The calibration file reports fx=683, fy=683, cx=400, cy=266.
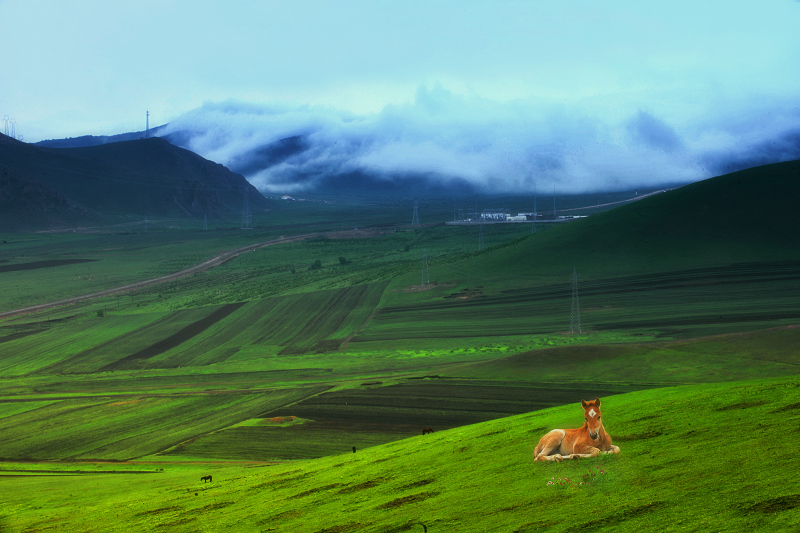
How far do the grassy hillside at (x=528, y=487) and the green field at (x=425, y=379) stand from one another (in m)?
0.08

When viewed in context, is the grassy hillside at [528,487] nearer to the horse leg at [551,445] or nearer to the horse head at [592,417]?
the horse leg at [551,445]

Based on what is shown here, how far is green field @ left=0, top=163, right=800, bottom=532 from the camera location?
15.3 metres

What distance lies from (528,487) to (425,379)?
152ft

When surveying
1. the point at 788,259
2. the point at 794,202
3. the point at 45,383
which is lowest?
the point at 45,383

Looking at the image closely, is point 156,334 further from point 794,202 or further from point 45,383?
point 794,202

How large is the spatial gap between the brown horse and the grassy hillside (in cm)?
26

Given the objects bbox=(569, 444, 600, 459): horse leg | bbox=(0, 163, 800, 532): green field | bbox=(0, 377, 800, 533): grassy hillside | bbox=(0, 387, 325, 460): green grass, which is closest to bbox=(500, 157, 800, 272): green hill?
bbox=(0, 163, 800, 532): green field

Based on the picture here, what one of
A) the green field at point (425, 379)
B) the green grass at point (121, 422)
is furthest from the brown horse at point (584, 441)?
the green grass at point (121, 422)

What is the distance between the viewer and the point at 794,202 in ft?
438

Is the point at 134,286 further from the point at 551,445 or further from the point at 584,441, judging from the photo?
the point at 584,441

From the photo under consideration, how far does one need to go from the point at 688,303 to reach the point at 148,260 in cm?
14422

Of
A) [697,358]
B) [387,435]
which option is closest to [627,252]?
[697,358]

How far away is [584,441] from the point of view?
1520cm

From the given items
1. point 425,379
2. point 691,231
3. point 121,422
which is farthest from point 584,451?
point 691,231
